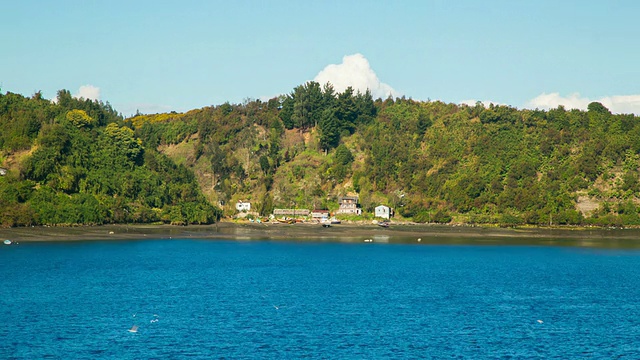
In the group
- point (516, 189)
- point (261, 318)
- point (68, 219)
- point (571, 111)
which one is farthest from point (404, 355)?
point (571, 111)

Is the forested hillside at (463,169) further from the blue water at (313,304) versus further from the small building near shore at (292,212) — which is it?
the blue water at (313,304)

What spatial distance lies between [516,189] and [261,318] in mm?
107413

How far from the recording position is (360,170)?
178750mm

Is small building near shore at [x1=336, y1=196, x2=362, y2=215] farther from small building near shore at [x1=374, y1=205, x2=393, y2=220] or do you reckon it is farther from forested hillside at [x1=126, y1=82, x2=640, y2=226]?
small building near shore at [x1=374, y1=205, x2=393, y2=220]

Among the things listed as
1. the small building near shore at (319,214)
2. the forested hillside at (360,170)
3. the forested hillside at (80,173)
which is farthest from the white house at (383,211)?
the forested hillside at (80,173)

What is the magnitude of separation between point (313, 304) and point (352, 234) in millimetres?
70860

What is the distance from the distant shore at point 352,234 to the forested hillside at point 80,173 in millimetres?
4008

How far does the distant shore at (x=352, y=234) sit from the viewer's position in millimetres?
117125

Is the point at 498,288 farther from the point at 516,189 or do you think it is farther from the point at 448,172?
the point at 448,172

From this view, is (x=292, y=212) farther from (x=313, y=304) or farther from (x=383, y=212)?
(x=313, y=304)

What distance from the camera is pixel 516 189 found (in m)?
152

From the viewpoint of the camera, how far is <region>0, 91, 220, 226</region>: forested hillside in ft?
415

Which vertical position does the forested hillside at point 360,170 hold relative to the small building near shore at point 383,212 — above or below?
above

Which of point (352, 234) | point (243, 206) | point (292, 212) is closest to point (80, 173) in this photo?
point (243, 206)
